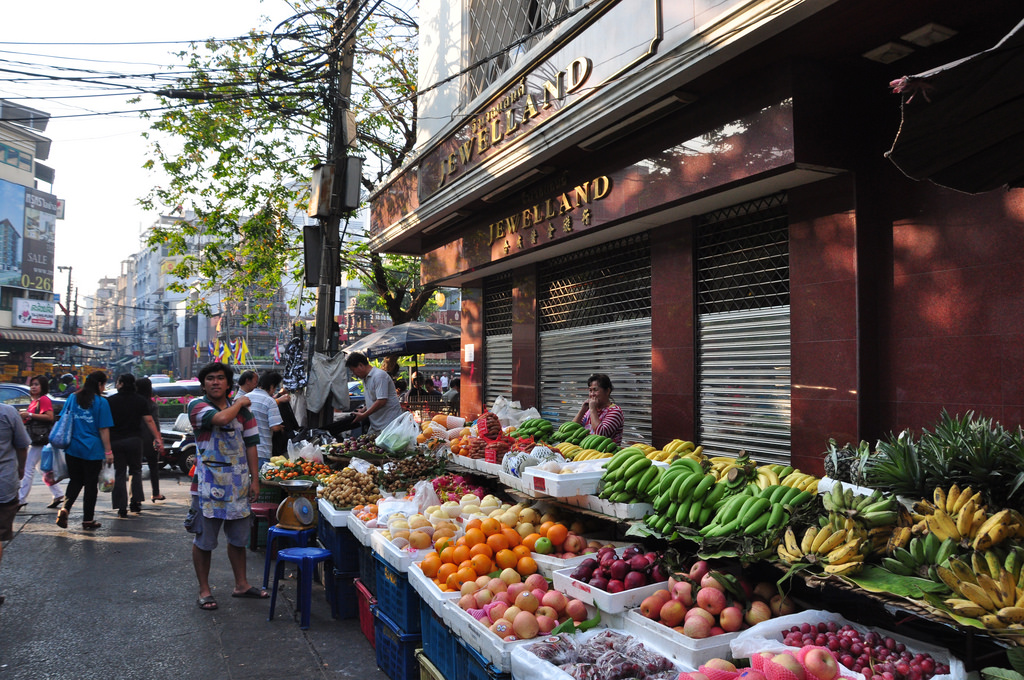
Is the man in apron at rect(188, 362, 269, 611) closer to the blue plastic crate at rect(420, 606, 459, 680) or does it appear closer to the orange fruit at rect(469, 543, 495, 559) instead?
the blue plastic crate at rect(420, 606, 459, 680)

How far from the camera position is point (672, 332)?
695 centimetres

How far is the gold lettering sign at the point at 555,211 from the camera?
734 cm

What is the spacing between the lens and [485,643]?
3336 millimetres

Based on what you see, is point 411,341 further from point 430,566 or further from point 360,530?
point 430,566

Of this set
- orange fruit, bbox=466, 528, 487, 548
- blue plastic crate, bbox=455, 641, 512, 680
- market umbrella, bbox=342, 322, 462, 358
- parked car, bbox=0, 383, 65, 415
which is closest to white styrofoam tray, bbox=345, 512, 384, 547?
orange fruit, bbox=466, 528, 487, 548

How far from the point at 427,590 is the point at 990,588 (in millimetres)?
2888

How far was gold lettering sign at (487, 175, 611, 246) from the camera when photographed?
734 centimetres

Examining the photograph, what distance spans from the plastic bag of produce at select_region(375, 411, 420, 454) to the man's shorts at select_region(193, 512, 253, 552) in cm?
182

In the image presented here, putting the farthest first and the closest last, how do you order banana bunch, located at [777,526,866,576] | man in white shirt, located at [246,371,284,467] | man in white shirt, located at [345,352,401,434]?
man in white shirt, located at [345,352,401,434], man in white shirt, located at [246,371,284,467], banana bunch, located at [777,526,866,576]

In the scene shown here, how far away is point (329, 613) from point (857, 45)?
6413 millimetres

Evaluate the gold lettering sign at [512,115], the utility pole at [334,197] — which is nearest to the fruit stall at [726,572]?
the gold lettering sign at [512,115]

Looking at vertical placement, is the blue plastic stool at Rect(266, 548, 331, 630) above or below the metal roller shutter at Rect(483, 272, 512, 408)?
below

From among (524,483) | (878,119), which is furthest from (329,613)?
(878,119)

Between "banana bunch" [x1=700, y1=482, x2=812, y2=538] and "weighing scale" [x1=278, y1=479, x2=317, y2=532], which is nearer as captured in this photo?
"banana bunch" [x1=700, y1=482, x2=812, y2=538]
